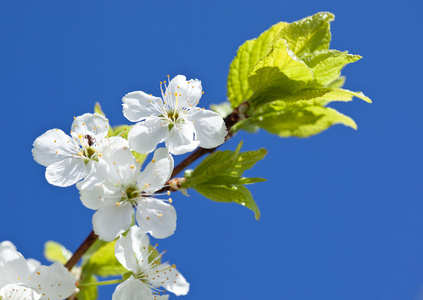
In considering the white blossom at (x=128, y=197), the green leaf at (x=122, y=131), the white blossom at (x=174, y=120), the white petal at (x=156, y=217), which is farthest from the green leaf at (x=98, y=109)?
the white petal at (x=156, y=217)

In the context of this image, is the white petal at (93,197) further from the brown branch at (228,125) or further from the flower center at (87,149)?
the brown branch at (228,125)

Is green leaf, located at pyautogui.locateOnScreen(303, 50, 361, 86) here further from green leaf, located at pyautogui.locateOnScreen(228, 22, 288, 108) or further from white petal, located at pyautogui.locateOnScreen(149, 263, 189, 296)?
white petal, located at pyautogui.locateOnScreen(149, 263, 189, 296)

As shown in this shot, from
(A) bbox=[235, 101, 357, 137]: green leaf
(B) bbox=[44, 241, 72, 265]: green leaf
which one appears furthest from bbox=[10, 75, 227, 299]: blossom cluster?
(B) bbox=[44, 241, 72, 265]: green leaf

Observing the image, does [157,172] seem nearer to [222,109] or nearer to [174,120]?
[174,120]

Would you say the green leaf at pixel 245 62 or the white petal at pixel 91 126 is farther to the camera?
the green leaf at pixel 245 62

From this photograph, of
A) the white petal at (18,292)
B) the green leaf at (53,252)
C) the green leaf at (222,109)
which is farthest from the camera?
the green leaf at (53,252)

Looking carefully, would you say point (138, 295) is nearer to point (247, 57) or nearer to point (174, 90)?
point (174, 90)

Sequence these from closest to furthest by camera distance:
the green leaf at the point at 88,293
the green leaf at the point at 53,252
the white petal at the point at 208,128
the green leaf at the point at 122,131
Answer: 1. the white petal at the point at 208,128
2. the green leaf at the point at 122,131
3. the green leaf at the point at 88,293
4. the green leaf at the point at 53,252

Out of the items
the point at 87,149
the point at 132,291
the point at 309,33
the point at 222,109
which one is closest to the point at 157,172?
the point at 87,149
